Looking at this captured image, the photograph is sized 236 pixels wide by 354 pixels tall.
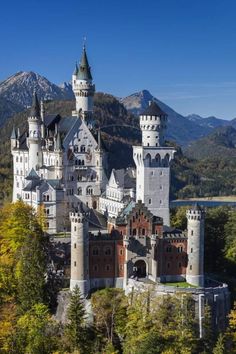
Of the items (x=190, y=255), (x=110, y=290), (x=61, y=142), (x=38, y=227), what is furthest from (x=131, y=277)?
(x=61, y=142)

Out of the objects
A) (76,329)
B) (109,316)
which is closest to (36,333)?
(76,329)

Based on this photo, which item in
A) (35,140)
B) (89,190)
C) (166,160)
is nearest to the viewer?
(166,160)

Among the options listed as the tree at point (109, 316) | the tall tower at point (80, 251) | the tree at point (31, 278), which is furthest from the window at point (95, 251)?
the tree at point (31, 278)

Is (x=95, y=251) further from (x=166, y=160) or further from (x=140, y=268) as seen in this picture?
(x=166, y=160)

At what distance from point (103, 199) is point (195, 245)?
25.0m

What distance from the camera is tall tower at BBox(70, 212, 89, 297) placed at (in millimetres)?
65375

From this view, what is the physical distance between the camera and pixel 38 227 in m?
72.8

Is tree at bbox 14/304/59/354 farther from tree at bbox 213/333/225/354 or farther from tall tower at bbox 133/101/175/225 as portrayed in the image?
tall tower at bbox 133/101/175/225

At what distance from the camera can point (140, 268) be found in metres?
68.5

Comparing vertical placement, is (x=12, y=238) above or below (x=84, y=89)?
below

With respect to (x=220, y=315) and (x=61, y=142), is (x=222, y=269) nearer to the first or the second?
(x=220, y=315)

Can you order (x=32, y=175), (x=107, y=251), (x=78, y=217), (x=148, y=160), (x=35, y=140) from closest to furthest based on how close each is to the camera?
(x=78, y=217)
(x=107, y=251)
(x=148, y=160)
(x=32, y=175)
(x=35, y=140)

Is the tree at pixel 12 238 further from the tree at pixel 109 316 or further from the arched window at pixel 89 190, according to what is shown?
the arched window at pixel 89 190

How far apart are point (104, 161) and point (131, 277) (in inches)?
1176
